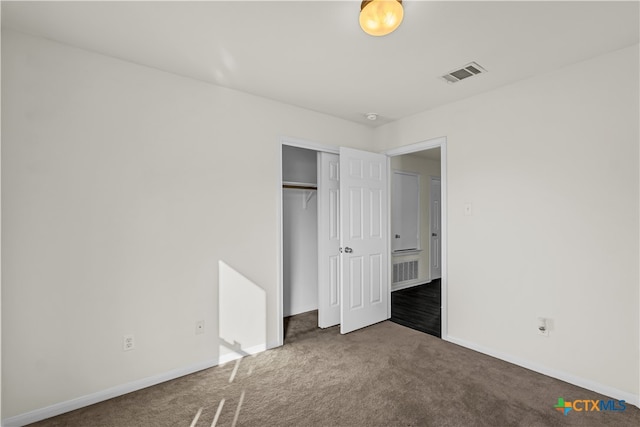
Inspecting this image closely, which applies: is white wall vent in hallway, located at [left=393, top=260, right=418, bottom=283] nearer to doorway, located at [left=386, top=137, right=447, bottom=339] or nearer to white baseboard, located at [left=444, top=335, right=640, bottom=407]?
doorway, located at [left=386, top=137, right=447, bottom=339]

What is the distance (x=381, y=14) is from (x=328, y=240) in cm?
256

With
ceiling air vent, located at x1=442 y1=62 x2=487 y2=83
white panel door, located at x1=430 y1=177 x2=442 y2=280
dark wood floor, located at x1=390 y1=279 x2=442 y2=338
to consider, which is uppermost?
ceiling air vent, located at x1=442 y1=62 x2=487 y2=83

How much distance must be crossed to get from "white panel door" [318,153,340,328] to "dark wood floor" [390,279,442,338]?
86 cm

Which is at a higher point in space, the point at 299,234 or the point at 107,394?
the point at 299,234

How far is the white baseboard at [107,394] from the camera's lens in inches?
79.0

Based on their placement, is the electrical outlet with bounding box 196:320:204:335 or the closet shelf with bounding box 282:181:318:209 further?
the closet shelf with bounding box 282:181:318:209

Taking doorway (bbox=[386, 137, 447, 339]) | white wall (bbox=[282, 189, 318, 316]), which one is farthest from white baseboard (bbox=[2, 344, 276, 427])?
doorway (bbox=[386, 137, 447, 339])

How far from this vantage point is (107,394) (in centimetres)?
228

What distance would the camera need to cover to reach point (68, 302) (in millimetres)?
2162

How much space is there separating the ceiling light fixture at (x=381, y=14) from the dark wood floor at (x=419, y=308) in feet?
10.0

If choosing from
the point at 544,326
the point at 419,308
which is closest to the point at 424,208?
the point at 419,308

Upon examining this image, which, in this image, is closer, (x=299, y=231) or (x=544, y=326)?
(x=544, y=326)

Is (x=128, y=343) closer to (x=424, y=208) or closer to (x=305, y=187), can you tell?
(x=305, y=187)

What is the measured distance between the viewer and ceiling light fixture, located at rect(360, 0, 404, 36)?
1.66m
